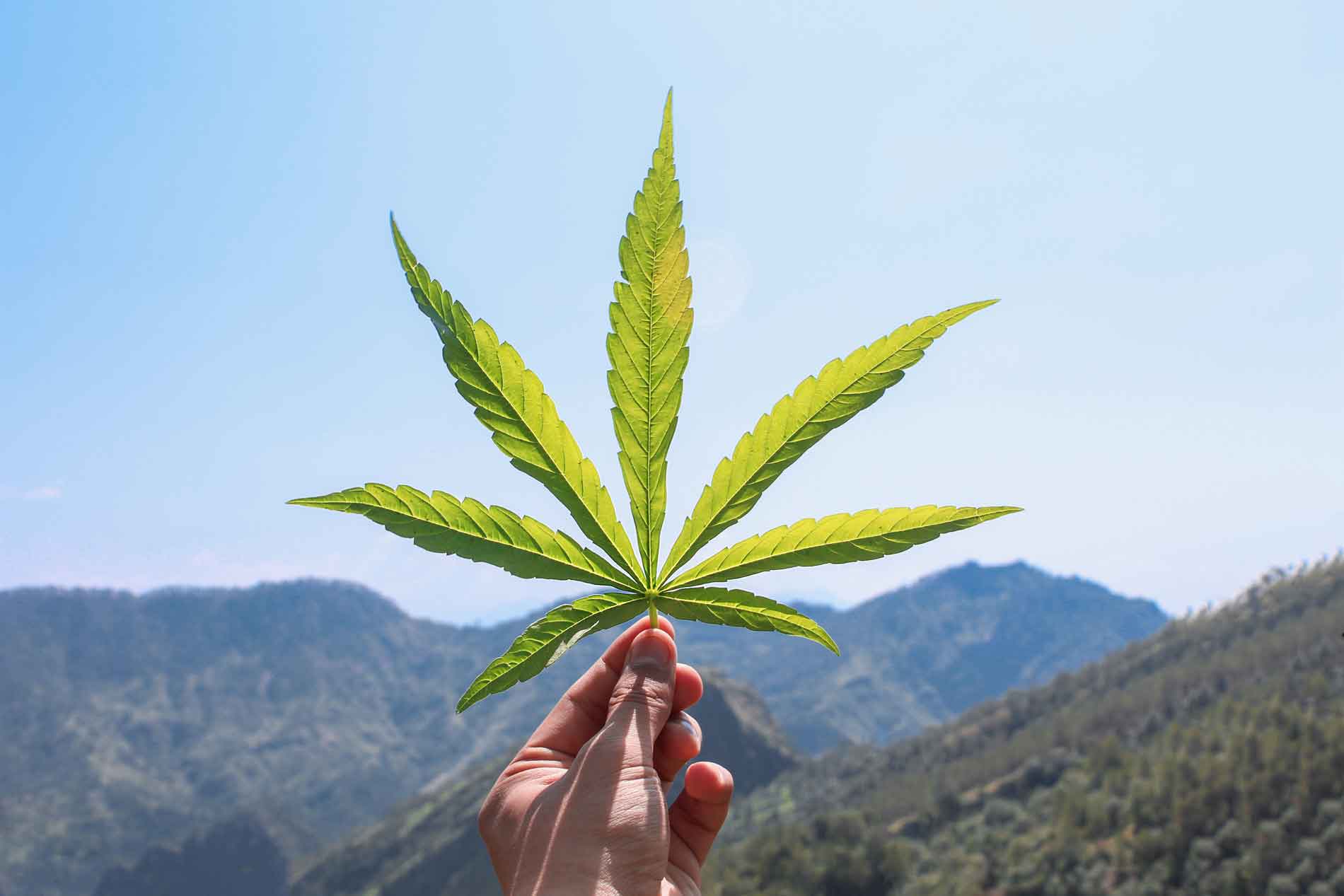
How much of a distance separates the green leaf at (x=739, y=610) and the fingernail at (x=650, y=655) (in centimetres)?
46

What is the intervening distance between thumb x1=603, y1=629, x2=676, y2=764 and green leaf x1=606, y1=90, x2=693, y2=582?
908 mm

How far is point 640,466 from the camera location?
7.43 feet

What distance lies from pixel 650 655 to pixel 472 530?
3.30 ft

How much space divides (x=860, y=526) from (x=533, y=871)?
4.84 feet

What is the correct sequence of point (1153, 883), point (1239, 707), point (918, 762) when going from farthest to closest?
point (918, 762) → point (1239, 707) → point (1153, 883)

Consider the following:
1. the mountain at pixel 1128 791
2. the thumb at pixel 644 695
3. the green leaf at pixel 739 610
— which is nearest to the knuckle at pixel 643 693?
the thumb at pixel 644 695

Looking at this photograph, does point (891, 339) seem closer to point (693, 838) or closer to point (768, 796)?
point (693, 838)

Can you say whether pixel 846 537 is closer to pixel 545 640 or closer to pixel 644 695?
pixel 545 640

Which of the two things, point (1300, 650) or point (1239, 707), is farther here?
point (1300, 650)

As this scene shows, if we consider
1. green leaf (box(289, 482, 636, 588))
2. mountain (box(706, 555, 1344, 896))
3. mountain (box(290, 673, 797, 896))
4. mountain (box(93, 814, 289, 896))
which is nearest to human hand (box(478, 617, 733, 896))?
green leaf (box(289, 482, 636, 588))

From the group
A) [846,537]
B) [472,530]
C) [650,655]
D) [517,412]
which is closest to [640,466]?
[517,412]

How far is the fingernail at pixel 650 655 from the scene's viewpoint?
2.93 m

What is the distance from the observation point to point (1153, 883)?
148ft

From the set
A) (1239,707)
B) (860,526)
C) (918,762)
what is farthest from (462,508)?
(918,762)
